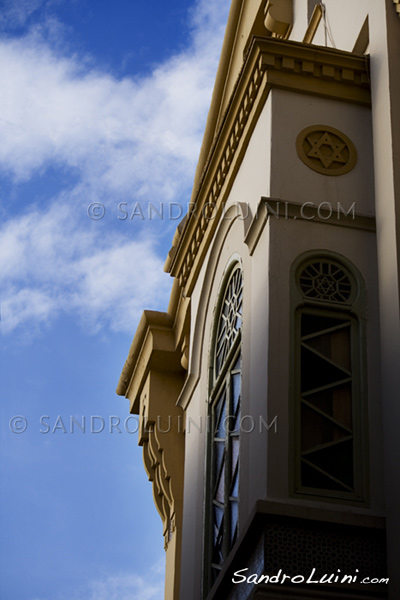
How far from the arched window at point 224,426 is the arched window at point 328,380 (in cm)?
87

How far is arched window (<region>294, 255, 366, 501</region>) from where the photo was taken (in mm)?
8281

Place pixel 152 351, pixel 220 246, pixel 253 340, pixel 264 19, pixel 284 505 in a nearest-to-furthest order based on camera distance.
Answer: pixel 284 505
pixel 253 340
pixel 220 246
pixel 264 19
pixel 152 351

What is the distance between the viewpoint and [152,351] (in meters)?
13.5

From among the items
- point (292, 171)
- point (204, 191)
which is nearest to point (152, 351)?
point (204, 191)

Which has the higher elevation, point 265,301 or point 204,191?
point 204,191

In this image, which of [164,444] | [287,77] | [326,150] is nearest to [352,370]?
[326,150]

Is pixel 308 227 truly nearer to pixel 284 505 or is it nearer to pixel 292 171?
pixel 292 171

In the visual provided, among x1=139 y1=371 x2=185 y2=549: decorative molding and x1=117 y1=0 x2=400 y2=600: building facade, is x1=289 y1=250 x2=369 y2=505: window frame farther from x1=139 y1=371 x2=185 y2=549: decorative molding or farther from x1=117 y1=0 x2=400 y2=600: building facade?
x1=139 y1=371 x2=185 y2=549: decorative molding

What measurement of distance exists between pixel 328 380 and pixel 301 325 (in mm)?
428

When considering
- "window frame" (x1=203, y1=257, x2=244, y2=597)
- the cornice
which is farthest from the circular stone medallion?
"window frame" (x1=203, y1=257, x2=244, y2=597)

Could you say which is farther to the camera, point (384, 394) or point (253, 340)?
point (253, 340)

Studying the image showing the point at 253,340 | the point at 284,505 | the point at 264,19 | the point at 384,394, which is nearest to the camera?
the point at 284,505

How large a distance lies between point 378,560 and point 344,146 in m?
3.18

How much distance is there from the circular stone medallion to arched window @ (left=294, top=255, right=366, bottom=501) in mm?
782
